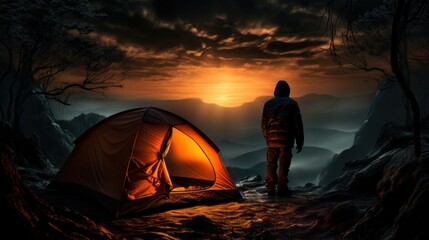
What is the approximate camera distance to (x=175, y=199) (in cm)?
806

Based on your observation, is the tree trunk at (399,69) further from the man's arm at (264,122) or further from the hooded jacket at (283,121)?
the man's arm at (264,122)

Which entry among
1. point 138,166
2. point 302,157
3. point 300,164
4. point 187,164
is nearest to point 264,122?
point 187,164

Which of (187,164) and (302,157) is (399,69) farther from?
(302,157)

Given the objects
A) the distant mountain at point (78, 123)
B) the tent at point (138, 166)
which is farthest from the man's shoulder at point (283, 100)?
the distant mountain at point (78, 123)

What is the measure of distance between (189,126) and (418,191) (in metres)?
6.49

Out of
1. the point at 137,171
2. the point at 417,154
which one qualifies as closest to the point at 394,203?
the point at 417,154

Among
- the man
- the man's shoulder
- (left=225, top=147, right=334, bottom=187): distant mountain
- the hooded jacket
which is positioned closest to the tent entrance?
the man

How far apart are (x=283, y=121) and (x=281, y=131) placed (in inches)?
9.9

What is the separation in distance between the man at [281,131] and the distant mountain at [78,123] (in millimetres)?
55861

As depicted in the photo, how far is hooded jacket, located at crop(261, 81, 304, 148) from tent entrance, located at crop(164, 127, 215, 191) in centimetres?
196

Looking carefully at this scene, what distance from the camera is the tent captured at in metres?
7.72

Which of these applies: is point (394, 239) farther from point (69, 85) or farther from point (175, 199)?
point (69, 85)

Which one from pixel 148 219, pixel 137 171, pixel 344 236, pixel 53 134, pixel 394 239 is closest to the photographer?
pixel 394 239

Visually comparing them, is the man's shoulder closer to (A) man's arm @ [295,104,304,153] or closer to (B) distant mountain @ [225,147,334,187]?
(A) man's arm @ [295,104,304,153]
